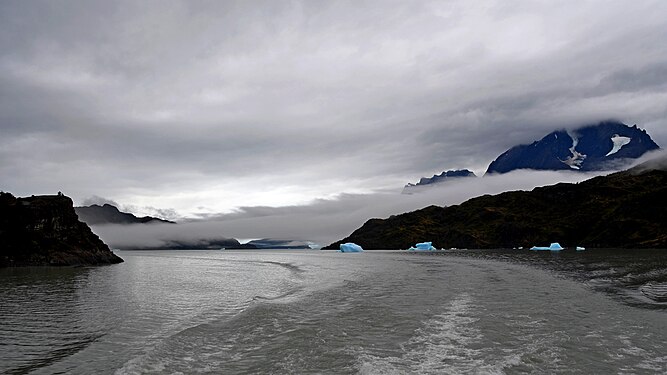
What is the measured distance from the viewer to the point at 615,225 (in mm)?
191625

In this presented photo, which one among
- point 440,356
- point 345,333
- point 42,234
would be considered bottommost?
point 440,356

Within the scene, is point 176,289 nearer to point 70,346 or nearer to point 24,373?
point 70,346

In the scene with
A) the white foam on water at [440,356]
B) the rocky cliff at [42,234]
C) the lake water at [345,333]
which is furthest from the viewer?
the rocky cliff at [42,234]

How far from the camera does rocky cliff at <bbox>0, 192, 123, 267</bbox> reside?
78.2 meters

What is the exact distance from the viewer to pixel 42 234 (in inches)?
3270

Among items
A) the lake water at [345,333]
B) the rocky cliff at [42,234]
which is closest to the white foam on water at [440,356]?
the lake water at [345,333]

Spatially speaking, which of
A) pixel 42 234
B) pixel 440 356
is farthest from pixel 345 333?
pixel 42 234

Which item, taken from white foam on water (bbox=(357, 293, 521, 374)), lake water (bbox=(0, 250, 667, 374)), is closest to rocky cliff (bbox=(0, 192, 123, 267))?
lake water (bbox=(0, 250, 667, 374))

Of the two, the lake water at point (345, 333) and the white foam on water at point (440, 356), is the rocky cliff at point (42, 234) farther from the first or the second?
the white foam on water at point (440, 356)

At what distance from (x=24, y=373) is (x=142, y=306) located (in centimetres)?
1623

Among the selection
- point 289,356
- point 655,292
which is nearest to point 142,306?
point 289,356

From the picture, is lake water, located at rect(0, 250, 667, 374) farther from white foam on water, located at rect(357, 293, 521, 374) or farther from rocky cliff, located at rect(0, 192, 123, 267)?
rocky cliff, located at rect(0, 192, 123, 267)

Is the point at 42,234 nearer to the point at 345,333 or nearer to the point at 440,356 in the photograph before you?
the point at 345,333

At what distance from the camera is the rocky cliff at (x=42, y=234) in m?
78.2
